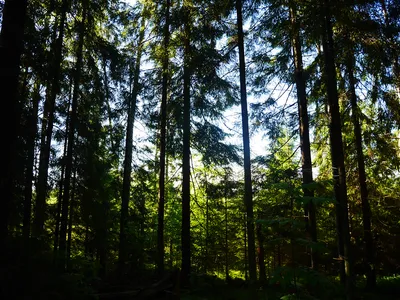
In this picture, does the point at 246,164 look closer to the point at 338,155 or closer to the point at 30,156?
the point at 338,155

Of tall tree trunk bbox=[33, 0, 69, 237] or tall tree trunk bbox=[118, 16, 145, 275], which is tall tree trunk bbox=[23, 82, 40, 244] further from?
tall tree trunk bbox=[118, 16, 145, 275]

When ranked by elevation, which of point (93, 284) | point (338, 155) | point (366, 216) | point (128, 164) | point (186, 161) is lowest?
point (93, 284)

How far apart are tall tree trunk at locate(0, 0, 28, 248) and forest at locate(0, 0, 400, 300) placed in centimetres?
2

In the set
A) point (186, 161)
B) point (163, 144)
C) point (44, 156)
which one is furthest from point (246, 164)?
point (44, 156)

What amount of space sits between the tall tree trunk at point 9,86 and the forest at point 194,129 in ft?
0.06

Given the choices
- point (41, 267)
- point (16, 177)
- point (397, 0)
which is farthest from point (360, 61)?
point (16, 177)

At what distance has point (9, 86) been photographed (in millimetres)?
4762

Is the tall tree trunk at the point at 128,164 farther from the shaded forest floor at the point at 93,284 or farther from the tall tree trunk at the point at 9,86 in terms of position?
the tall tree trunk at the point at 9,86

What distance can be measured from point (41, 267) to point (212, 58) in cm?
736

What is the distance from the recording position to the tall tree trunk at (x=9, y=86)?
460 cm

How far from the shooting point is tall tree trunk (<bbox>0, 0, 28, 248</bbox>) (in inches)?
181

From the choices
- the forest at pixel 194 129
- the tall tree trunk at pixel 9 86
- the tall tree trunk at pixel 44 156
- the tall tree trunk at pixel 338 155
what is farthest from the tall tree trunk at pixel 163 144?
the tall tree trunk at pixel 9 86

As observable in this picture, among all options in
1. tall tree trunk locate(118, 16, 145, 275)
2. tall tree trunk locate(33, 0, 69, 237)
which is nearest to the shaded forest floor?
tall tree trunk locate(118, 16, 145, 275)

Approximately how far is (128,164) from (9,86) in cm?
828
